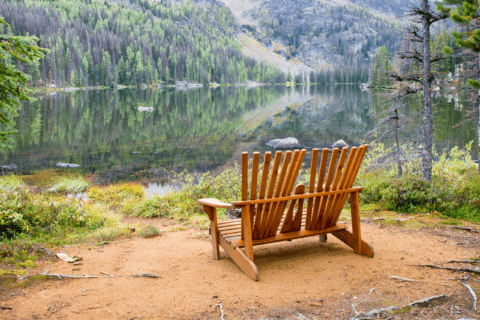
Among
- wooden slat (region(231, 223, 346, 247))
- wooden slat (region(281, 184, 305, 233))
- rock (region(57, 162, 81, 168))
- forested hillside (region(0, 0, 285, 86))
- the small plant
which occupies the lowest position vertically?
rock (region(57, 162, 81, 168))

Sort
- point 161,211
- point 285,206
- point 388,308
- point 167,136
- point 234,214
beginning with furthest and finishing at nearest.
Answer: point 167,136, point 161,211, point 234,214, point 285,206, point 388,308

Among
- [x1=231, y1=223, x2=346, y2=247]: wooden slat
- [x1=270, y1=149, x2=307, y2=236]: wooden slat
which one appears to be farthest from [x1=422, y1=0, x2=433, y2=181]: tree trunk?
[x1=270, y1=149, x2=307, y2=236]: wooden slat

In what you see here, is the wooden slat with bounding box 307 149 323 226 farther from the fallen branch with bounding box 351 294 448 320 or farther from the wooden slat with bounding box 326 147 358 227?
the fallen branch with bounding box 351 294 448 320

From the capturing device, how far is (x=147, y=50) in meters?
117

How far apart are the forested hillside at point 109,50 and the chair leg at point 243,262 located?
8696 cm

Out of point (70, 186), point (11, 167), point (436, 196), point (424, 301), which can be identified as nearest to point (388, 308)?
point (424, 301)

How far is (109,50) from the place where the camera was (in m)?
108

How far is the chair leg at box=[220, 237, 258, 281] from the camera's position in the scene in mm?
4301

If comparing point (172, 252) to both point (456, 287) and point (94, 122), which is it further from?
point (94, 122)

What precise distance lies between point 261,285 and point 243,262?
Answer: 0.37 meters

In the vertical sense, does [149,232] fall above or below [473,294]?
below

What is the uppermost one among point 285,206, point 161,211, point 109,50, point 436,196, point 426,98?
point 109,50

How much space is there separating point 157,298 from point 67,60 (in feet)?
322

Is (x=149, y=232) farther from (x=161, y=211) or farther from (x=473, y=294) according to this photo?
(x=473, y=294)
